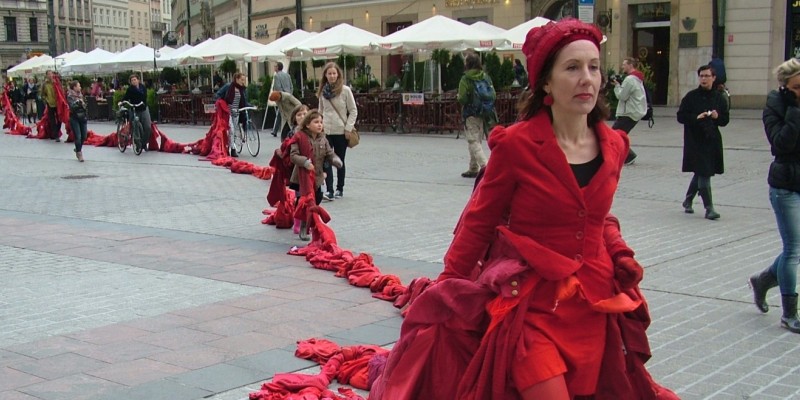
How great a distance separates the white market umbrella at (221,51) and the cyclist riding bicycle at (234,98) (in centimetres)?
1077

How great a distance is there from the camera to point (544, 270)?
3.12 meters

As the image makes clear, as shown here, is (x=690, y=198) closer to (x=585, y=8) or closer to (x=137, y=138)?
(x=585, y=8)

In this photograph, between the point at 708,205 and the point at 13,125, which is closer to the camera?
the point at 708,205

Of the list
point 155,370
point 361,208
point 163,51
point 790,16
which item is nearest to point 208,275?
point 155,370

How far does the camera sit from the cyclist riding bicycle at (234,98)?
19734 millimetres

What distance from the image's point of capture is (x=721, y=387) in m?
5.05

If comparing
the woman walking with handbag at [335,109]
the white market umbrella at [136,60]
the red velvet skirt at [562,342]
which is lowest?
the red velvet skirt at [562,342]

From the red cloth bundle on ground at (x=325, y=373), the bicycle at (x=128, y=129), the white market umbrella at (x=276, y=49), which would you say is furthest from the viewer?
the white market umbrella at (x=276, y=49)

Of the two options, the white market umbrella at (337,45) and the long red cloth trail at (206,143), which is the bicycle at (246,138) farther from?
the white market umbrella at (337,45)

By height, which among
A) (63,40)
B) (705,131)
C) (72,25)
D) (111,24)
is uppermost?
(111,24)

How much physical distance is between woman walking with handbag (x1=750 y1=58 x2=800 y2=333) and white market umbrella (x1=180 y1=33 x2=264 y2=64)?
25.8m

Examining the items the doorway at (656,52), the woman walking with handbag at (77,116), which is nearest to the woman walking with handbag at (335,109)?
the woman walking with handbag at (77,116)

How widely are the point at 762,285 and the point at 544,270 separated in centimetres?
382

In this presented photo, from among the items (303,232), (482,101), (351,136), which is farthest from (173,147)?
(303,232)
